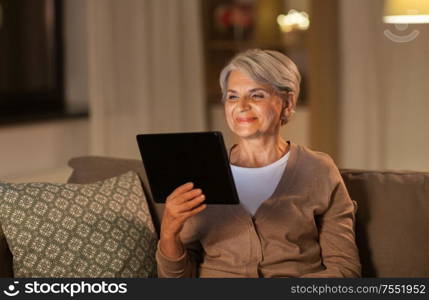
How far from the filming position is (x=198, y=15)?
168 inches

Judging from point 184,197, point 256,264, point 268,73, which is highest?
point 268,73

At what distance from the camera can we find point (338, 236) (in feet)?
5.24

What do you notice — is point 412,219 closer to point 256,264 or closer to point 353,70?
point 256,264

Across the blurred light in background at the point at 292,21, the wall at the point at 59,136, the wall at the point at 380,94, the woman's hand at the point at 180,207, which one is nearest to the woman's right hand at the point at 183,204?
the woman's hand at the point at 180,207

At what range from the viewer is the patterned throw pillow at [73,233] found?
1.78 m

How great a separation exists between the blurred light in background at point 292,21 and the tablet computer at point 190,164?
3060mm

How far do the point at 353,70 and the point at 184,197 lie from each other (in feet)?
7.59

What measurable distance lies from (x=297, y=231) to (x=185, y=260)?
0.79 feet

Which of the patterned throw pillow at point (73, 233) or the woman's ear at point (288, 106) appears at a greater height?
the woman's ear at point (288, 106)

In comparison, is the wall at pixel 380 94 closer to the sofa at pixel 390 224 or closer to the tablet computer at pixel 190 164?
the sofa at pixel 390 224

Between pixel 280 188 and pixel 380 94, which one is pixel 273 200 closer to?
pixel 280 188

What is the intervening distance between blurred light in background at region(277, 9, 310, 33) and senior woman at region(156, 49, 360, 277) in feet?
9.64

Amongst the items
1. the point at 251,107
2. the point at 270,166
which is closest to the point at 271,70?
the point at 251,107

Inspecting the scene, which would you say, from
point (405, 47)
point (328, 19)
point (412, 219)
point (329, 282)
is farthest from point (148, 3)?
point (329, 282)
